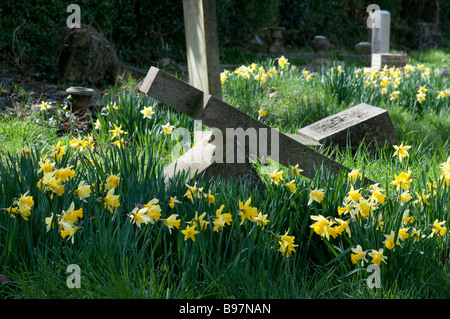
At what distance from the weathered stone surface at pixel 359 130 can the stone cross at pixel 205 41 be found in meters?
0.92

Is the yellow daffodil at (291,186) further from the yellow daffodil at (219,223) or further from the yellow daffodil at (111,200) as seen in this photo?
the yellow daffodil at (111,200)

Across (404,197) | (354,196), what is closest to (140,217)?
(354,196)

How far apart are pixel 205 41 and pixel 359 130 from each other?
1.43m

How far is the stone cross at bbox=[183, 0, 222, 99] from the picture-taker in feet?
14.2

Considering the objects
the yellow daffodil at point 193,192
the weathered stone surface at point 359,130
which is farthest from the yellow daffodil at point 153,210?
the weathered stone surface at point 359,130

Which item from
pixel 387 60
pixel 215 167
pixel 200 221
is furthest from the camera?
pixel 387 60

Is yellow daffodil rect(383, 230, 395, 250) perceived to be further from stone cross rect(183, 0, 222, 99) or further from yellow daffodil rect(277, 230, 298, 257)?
stone cross rect(183, 0, 222, 99)

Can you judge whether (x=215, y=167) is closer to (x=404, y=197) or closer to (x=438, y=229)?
(x=404, y=197)

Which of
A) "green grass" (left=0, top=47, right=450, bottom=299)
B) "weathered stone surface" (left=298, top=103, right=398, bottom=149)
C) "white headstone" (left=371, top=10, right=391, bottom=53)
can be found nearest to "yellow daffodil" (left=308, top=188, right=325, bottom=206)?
"green grass" (left=0, top=47, right=450, bottom=299)

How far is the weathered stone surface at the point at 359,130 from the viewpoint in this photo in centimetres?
373

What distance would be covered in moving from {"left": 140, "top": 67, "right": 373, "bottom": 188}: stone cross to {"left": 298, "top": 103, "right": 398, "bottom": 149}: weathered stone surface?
111 cm

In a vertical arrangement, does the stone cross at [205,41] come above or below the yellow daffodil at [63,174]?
above

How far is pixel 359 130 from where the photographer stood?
3.78 metres
